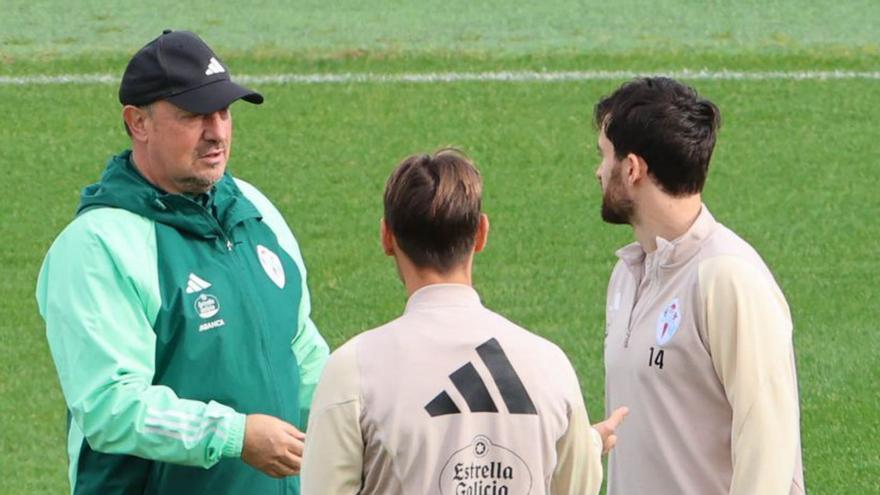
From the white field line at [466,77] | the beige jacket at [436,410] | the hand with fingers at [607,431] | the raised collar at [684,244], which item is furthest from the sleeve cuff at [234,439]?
the white field line at [466,77]

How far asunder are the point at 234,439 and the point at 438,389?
77 centimetres

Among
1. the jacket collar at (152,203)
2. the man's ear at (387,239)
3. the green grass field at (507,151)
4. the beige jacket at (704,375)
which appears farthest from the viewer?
the green grass field at (507,151)

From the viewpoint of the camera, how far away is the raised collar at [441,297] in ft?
12.2

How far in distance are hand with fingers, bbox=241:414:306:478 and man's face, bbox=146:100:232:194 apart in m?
0.61

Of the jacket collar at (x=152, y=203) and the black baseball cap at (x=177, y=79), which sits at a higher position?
the black baseball cap at (x=177, y=79)

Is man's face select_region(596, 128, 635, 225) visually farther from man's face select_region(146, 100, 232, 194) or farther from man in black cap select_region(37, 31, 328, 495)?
man's face select_region(146, 100, 232, 194)

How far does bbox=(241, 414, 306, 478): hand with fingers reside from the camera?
4277 millimetres

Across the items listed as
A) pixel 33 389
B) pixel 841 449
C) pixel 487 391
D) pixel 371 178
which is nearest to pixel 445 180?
pixel 487 391

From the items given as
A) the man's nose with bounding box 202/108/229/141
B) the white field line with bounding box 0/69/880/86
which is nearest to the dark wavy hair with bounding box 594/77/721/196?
the man's nose with bounding box 202/108/229/141

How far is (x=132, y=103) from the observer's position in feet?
15.0

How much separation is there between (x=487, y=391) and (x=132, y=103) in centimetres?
136

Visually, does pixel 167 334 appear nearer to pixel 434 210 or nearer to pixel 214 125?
pixel 214 125

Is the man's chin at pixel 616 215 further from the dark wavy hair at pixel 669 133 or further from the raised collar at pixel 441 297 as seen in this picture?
the raised collar at pixel 441 297

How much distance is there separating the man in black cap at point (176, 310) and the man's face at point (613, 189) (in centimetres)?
78
